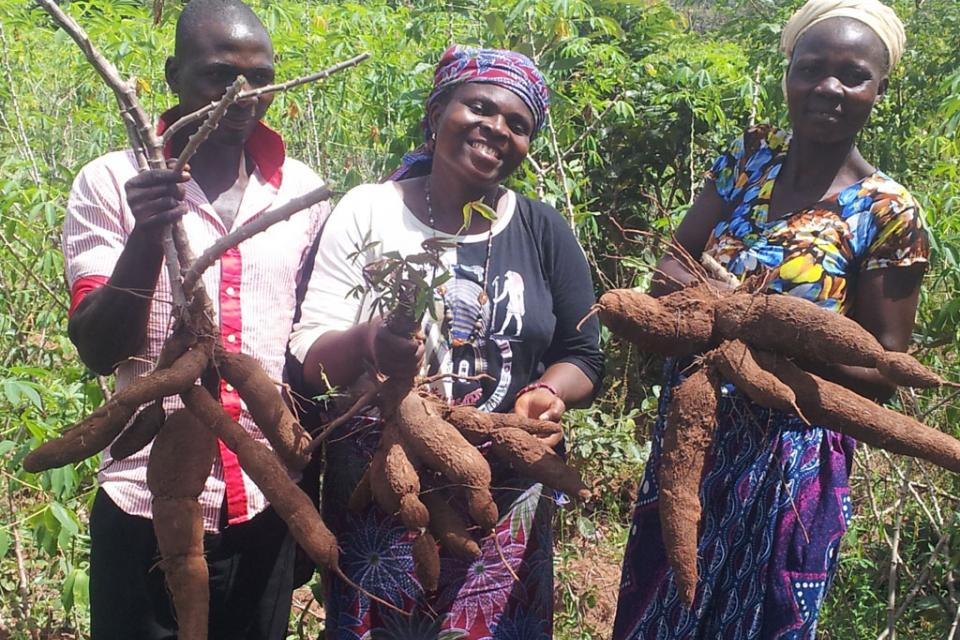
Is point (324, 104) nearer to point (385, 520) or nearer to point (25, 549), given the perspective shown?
point (25, 549)

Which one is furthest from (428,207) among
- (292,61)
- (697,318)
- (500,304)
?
(292,61)

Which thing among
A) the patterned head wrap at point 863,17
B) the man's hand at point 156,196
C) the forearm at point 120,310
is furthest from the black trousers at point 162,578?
the patterned head wrap at point 863,17

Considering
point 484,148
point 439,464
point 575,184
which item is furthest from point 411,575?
point 575,184

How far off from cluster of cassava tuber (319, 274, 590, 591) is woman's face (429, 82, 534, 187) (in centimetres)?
38

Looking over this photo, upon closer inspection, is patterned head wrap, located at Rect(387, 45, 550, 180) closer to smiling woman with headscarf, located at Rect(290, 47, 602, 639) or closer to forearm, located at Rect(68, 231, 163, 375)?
smiling woman with headscarf, located at Rect(290, 47, 602, 639)

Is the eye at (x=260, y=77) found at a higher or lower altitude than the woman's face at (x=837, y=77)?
lower

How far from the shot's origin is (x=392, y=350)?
1.35 m

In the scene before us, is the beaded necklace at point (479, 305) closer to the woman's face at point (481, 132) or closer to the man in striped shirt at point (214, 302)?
the woman's face at point (481, 132)

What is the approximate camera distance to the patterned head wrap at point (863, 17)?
1588 millimetres

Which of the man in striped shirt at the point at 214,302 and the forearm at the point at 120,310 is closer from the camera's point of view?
the forearm at the point at 120,310

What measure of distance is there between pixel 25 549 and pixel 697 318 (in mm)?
2218

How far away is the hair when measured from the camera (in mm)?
1453

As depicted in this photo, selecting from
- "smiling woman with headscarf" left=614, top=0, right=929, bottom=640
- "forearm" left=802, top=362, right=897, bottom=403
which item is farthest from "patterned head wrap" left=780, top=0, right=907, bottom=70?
"forearm" left=802, top=362, right=897, bottom=403

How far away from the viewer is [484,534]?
5.19ft
